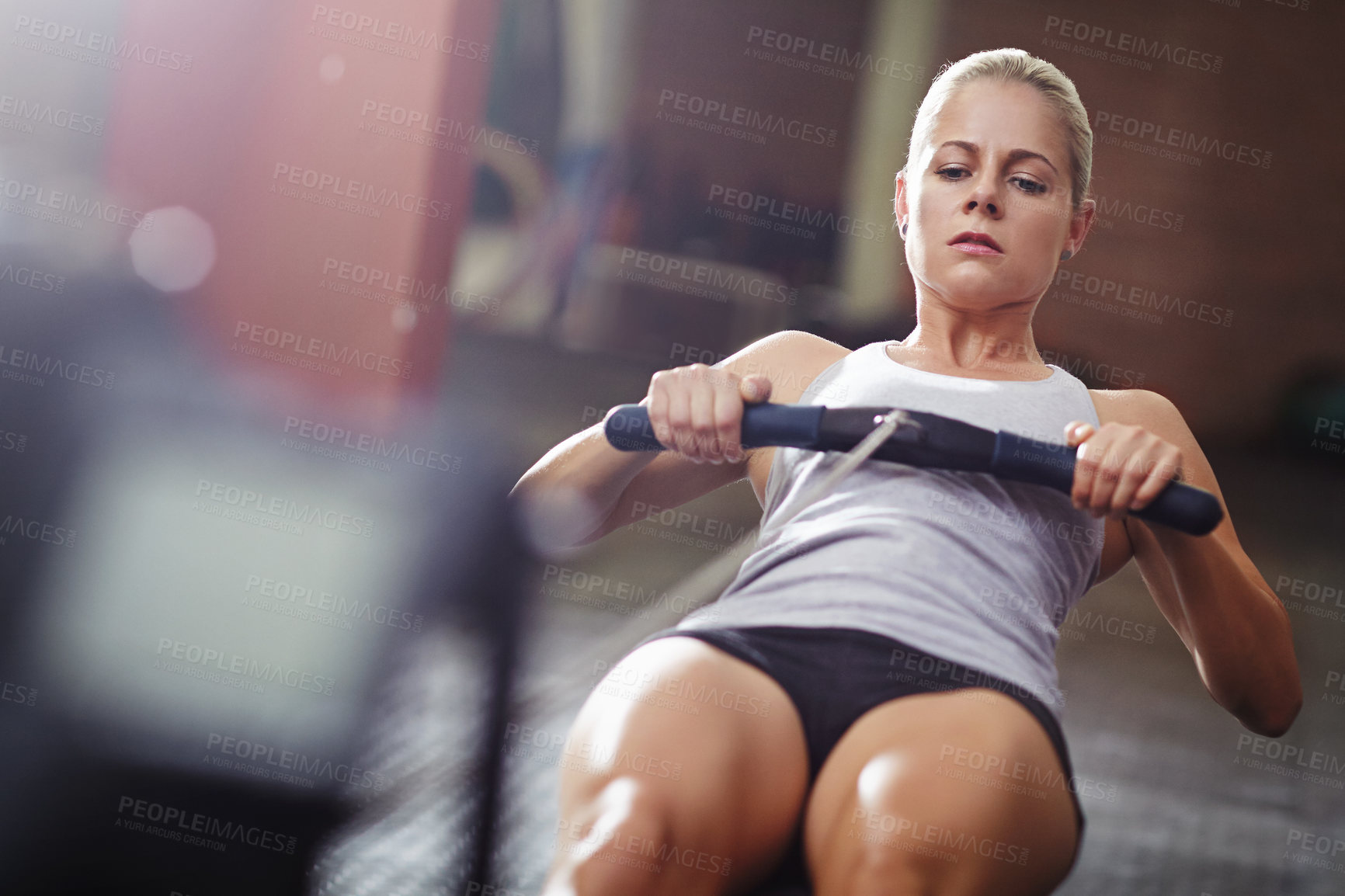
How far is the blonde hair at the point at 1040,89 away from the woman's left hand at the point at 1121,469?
205 mm

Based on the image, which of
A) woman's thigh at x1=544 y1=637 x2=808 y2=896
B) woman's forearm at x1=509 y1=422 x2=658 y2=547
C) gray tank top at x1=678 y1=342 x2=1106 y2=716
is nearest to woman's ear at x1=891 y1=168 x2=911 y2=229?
gray tank top at x1=678 y1=342 x2=1106 y2=716

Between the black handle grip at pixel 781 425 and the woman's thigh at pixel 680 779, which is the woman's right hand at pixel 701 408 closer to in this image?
the black handle grip at pixel 781 425

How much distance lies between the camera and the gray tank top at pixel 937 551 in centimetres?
59

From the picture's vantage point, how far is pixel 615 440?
2.10 ft

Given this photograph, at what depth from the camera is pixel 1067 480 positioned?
1.90 ft

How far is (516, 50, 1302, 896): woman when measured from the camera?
52 centimetres

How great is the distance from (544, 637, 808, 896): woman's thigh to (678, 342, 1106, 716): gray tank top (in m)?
0.05

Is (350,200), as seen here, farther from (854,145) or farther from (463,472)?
(854,145)

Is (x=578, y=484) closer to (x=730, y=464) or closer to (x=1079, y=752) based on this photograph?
(x=730, y=464)

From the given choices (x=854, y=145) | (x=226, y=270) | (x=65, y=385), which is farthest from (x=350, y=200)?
(x=854, y=145)

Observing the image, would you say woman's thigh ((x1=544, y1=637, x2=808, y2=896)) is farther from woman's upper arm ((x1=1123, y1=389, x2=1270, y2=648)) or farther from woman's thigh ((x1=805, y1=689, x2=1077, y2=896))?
woman's upper arm ((x1=1123, y1=389, x2=1270, y2=648))

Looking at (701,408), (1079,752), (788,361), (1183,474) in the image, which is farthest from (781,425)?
(1079,752)

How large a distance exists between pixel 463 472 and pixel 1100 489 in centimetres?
87

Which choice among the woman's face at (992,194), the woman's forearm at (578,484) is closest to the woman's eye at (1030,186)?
the woman's face at (992,194)
